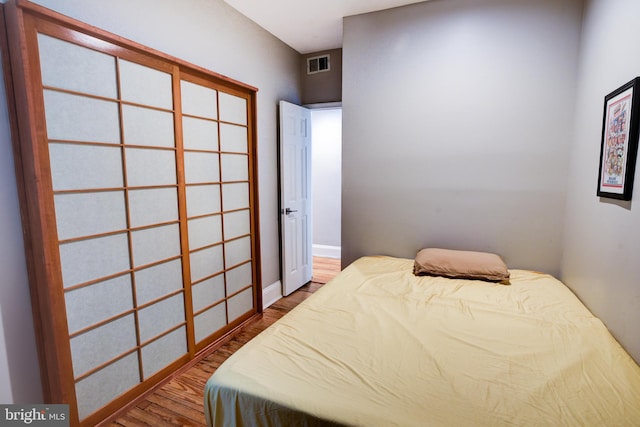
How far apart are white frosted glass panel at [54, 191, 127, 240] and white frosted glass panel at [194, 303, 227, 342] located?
0.95m

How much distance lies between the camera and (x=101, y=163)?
165 centimetres

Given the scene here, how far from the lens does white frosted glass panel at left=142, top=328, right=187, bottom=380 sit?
1960mm

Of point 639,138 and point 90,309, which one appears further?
point 90,309

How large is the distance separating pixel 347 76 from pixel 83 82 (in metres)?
1.95

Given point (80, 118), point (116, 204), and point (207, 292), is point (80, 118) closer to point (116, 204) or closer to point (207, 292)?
point (116, 204)

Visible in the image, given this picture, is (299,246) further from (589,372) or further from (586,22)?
(586,22)

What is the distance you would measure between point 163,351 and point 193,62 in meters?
1.94

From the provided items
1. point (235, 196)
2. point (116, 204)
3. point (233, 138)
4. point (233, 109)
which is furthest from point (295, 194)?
point (116, 204)

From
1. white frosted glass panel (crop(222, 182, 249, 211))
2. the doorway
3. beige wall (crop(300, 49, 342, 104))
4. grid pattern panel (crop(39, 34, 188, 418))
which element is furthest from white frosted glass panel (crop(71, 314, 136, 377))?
the doorway

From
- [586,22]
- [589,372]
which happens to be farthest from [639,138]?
[586,22]

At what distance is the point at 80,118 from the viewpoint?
1548mm

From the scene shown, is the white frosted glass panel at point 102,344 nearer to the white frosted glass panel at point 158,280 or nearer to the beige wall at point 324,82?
the white frosted glass panel at point 158,280

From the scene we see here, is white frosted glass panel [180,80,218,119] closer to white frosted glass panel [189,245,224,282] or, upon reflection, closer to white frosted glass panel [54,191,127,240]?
white frosted glass panel [54,191,127,240]

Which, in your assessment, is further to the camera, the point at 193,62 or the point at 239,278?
the point at 239,278
